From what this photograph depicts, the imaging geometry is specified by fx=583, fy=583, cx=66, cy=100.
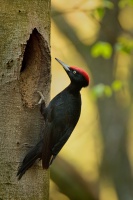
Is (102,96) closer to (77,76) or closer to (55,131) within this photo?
(77,76)

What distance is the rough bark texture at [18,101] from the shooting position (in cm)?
325

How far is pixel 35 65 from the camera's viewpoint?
3562 mm

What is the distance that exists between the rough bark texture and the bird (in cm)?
5

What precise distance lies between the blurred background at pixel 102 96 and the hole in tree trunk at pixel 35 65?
3954 millimetres

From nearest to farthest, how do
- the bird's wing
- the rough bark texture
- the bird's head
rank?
the rough bark texture
the bird's wing
the bird's head

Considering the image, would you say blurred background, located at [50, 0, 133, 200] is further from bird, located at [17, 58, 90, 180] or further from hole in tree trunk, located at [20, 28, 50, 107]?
hole in tree trunk, located at [20, 28, 50, 107]

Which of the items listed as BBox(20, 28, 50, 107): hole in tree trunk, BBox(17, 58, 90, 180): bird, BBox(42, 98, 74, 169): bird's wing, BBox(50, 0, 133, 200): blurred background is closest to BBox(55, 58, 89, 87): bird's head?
BBox(17, 58, 90, 180): bird

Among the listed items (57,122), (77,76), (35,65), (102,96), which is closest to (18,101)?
(35,65)

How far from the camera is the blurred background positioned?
7.85 metres

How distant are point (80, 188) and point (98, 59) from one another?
2.19 m

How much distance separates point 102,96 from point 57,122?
480 cm

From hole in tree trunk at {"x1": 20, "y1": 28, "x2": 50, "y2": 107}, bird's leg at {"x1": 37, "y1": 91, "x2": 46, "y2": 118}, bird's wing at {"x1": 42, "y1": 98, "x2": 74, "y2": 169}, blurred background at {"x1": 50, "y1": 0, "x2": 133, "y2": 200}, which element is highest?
hole in tree trunk at {"x1": 20, "y1": 28, "x2": 50, "y2": 107}

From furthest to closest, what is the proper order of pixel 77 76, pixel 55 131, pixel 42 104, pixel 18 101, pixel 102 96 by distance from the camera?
pixel 102 96 < pixel 77 76 < pixel 55 131 < pixel 42 104 < pixel 18 101

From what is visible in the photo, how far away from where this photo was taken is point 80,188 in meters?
6.95
